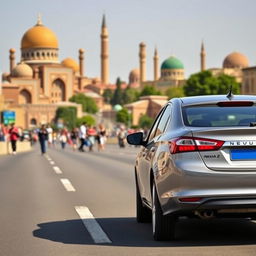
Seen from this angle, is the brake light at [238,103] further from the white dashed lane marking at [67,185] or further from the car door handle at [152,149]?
the white dashed lane marking at [67,185]

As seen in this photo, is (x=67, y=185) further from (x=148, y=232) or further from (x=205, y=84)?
(x=205, y=84)

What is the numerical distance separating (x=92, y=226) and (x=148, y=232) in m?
0.85

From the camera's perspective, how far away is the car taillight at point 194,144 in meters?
8.54

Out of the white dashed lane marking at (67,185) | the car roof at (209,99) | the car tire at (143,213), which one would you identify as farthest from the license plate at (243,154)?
the white dashed lane marking at (67,185)

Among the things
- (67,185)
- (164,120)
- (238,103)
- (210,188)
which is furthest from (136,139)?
(67,185)

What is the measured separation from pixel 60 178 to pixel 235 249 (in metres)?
12.9

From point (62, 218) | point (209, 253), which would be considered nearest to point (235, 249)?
point (209, 253)

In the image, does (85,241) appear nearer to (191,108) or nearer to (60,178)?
(191,108)

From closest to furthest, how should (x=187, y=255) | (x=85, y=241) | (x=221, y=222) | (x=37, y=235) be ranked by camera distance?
(x=187, y=255) < (x=85, y=241) < (x=37, y=235) < (x=221, y=222)

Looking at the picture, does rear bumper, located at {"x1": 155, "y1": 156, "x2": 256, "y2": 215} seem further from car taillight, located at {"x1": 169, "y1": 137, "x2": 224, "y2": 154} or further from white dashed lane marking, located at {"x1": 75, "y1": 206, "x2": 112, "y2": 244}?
white dashed lane marking, located at {"x1": 75, "y1": 206, "x2": 112, "y2": 244}

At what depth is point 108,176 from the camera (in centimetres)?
2192

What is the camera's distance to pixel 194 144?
8.59m

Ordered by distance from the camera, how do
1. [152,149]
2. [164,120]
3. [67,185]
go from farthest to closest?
1. [67,185]
2. [164,120]
3. [152,149]

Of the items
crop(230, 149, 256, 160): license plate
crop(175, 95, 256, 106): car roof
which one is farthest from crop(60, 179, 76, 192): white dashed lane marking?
crop(230, 149, 256, 160): license plate
